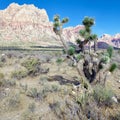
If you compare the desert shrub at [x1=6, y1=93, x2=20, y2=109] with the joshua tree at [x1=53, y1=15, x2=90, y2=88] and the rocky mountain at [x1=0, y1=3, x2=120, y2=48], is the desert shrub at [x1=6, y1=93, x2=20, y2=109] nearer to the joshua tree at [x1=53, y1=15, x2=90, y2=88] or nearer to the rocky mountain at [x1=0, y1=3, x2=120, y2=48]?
the joshua tree at [x1=53, y1=15, x2=90, y2=88]

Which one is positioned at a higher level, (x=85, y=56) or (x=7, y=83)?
(x=85, y=56)

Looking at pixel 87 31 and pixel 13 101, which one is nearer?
pixel 13 101

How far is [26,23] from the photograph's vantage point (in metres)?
171

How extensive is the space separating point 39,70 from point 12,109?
6986 millimetres

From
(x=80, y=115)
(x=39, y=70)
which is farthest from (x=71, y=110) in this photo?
(x=39, y=70)

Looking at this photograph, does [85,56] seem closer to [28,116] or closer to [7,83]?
[7,83]

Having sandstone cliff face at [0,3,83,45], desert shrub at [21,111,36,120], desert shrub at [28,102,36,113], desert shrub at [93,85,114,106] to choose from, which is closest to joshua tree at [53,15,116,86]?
desert shrub at [93,85,114,106]

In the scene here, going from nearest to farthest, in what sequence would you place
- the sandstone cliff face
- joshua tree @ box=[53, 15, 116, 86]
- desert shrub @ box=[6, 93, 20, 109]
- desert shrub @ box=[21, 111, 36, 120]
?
desert shrub @ box=[21, 111, 36, 120], desert shrub @ box=[6, 93, 20, 109], joshua tree @ box=[53, 15, 116, 86], the sandstone cliff face

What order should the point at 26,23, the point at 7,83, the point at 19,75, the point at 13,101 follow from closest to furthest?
the point at 13,101
the point at 7,83
the point at 19,75
the point at 26,23

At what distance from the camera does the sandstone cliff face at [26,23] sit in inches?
5876

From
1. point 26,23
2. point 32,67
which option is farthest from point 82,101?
point 26,23

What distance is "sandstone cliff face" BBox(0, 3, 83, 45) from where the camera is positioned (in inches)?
5876

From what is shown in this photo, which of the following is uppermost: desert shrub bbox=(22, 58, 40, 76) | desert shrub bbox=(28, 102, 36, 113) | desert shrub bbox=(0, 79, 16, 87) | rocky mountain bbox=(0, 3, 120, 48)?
rocky mountain bbox=(0, 3, 120, 48)

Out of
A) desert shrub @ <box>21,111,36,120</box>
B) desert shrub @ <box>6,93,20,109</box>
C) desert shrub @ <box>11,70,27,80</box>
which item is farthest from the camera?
desert shrub @ <box>11,70,27,80</box>
